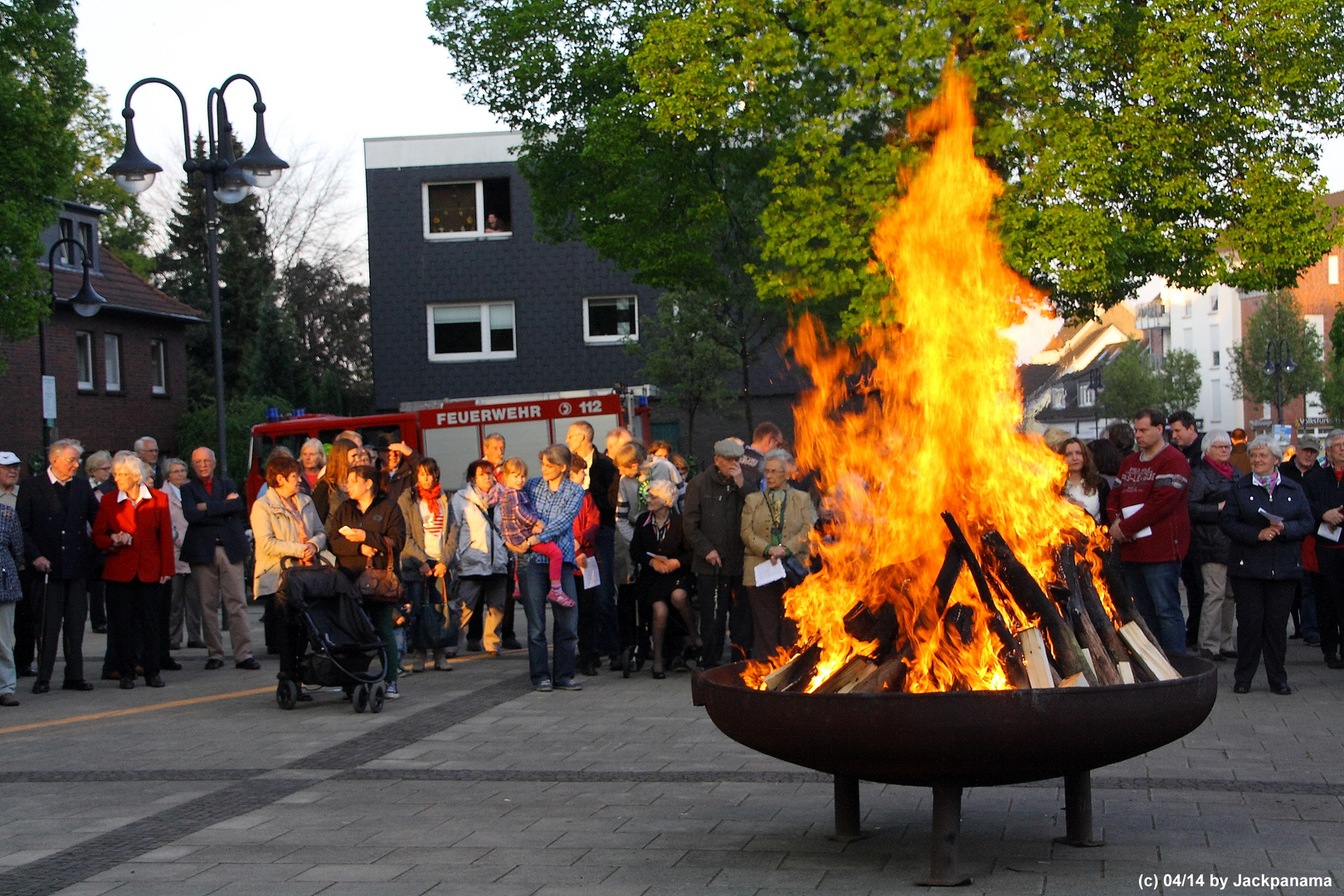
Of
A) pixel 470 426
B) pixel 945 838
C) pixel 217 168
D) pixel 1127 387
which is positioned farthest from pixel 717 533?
pixel 1127 387

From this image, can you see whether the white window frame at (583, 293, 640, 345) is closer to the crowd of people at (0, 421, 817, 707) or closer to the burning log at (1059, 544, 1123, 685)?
the crowd of people at (0, 421, 817, 707)

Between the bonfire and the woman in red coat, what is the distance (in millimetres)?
7757

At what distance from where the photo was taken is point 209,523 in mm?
14562

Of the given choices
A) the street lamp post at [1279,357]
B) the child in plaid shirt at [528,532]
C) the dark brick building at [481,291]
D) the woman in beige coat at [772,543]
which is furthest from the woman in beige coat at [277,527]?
the street lamp post at [1279,357]

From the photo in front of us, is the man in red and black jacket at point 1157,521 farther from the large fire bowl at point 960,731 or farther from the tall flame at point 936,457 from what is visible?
the large fire bowl at point 960,731

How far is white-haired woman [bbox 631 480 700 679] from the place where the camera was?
12.8 meters

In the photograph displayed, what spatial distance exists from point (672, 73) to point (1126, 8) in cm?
786

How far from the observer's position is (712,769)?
8438 millimetres

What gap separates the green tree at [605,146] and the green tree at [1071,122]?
3.01 m

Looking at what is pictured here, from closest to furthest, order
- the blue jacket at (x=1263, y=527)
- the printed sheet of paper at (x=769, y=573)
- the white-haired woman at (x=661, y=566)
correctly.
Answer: the blue jacket at (x=1263, y=527) < the printed sheet of paper at (x=769, y=573) < the white-haired woman at (x=661, y=566)

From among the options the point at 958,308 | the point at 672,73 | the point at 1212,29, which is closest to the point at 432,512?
the point at 958,308

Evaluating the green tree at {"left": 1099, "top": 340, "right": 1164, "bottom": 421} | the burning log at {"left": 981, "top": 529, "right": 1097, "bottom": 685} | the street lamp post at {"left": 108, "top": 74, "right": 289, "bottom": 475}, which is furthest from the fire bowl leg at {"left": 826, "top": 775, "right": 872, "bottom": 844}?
the green tree at {"left": 1099, "top": 340, "right": 1164, "bottom": 421}

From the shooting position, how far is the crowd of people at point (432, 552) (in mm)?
11883

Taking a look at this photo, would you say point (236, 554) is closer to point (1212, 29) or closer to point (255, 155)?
point (255, 155)
